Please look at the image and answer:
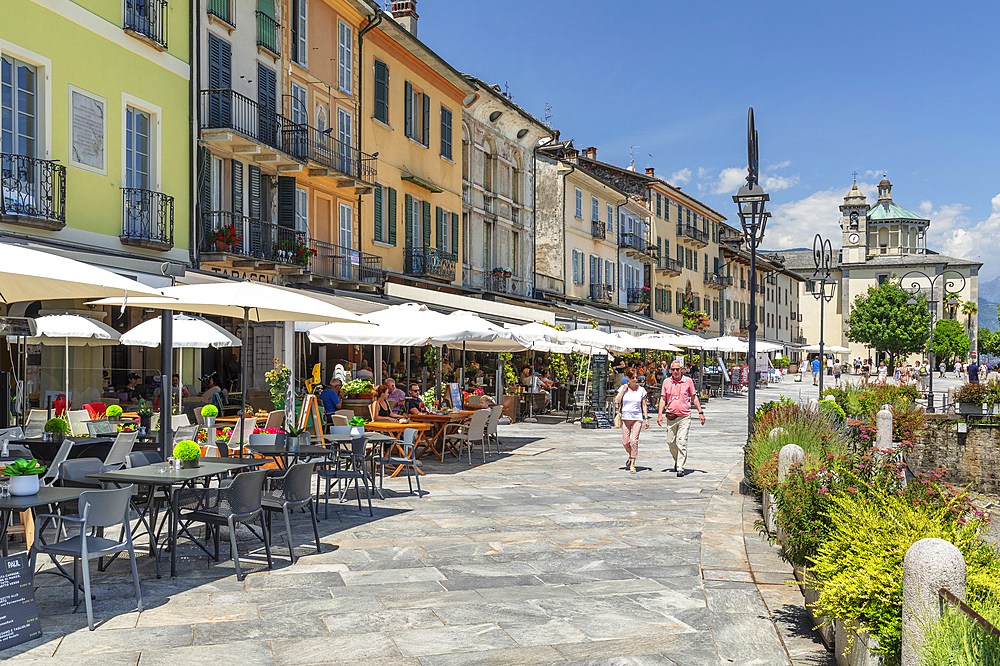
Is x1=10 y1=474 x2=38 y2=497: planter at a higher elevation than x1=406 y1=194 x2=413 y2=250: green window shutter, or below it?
below

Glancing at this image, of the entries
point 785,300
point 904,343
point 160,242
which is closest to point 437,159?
point 160,242

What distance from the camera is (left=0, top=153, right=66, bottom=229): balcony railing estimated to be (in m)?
12.5

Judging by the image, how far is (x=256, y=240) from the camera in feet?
60.2

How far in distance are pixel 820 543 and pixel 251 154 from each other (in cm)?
1543

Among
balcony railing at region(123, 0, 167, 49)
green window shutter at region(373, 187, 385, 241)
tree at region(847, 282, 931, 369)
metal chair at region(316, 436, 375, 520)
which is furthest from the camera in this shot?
tree at region(847, 282, 931, 369)

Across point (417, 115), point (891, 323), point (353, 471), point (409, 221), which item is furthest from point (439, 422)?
point (891, 323)

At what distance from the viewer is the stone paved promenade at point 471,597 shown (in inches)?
194

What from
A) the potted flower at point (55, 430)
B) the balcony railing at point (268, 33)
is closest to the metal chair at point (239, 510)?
the potted flower at point (55, 430)

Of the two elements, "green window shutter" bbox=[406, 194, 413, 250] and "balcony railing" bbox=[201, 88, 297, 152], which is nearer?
"balcony railing" bbox=[201, 88, 297, 152]

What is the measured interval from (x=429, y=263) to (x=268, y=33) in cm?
827

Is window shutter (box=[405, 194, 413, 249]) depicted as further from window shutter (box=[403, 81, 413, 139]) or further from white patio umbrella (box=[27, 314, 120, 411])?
white patio umbrella (box=[27, 314, 120, 411])

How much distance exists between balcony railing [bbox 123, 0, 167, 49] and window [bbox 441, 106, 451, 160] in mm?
12047

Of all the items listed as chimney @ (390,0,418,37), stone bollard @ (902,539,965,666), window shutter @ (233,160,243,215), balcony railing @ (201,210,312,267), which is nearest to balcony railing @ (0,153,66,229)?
balcony railing @ (201,210,312,267)

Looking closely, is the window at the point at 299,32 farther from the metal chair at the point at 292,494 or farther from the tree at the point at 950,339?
the tree at the point at 950,339
